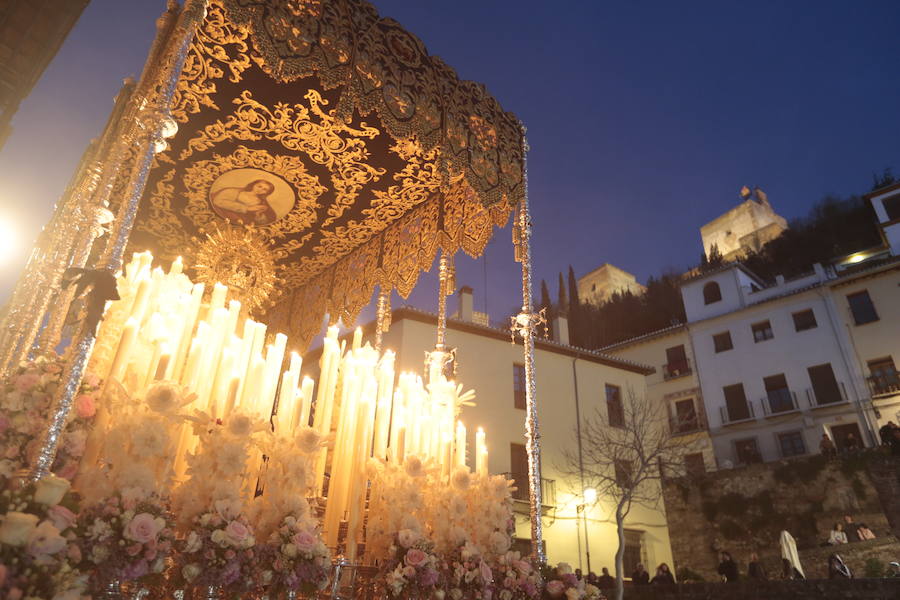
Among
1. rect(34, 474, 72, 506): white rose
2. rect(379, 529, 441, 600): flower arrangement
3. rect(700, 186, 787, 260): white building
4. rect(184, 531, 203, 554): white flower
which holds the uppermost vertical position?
rect(700, 186, 787, 260): white building

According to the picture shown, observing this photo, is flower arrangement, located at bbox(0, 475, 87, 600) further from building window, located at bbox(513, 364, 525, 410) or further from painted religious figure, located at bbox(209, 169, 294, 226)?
building window, located at bbox(513, 364, 525, 410)

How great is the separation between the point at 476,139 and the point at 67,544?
183 inches

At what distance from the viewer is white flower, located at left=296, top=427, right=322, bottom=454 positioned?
354 cm

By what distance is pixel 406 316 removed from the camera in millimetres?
17328

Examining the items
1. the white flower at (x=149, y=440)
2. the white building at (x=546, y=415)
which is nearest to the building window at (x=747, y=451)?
the white building at (x=546, y=415)

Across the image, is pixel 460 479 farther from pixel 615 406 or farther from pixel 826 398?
pixel 826 398

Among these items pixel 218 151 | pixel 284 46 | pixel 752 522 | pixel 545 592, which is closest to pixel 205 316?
pixel 218 151

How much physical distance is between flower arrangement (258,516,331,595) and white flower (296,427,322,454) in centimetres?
61

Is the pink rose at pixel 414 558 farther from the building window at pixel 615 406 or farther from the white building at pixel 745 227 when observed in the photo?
the white building at pixel 745 227

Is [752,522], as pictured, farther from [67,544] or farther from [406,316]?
[67,544]

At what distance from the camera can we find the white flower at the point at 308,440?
3541mm

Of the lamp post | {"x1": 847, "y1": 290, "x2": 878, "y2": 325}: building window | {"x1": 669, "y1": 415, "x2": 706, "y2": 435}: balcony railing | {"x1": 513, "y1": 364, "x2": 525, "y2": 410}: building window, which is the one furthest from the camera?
{"x1": 669, "y1": 415, "x2": 706, "y2": 435}: balcony railing

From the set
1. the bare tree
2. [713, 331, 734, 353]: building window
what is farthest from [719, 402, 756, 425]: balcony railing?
the bare tree

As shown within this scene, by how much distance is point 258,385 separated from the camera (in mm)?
4230
